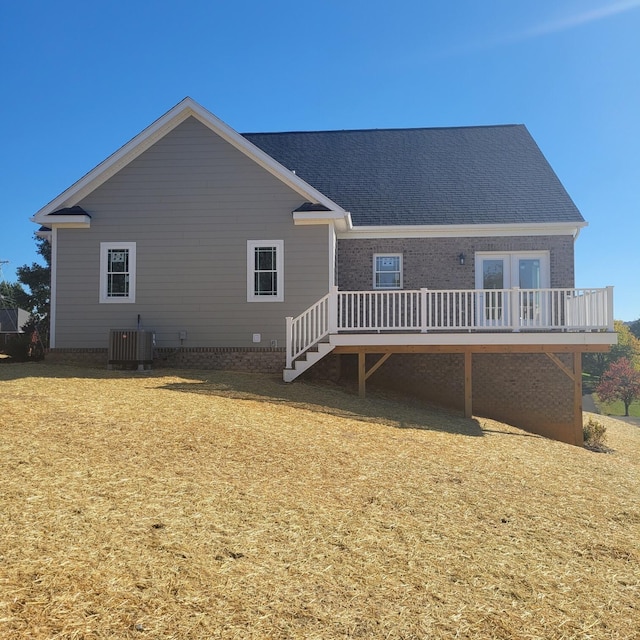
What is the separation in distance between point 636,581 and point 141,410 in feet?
22.1

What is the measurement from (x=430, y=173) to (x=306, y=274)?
6.63 m

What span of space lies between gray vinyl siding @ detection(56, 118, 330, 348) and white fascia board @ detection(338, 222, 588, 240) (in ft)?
7.20

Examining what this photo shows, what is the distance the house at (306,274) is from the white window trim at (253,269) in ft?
0.12

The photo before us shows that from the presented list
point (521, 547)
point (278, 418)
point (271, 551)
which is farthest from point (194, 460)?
point (521, 547)

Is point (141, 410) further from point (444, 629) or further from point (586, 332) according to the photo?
point (586, 332)

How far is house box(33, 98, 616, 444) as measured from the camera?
528 inches

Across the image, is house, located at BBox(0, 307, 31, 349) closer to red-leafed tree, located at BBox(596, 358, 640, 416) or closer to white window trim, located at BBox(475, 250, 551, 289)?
white window trim, located at BBox(475, 250, 551, 289)

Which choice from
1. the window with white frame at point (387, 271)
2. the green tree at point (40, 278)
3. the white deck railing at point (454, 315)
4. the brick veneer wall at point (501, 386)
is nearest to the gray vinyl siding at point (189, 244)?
the white deck railing at point (454, 315)

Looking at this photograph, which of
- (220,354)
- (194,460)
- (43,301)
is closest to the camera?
(194,460)

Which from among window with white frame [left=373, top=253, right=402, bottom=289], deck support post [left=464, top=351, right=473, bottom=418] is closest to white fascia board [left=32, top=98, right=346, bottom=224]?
window with white frame [left=373, top=253, right=402, bottom=289]

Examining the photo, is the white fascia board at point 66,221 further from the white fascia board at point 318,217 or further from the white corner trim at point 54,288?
the white fascia board at point 318,217

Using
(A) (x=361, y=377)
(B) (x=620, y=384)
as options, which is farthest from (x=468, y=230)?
(B) (x=620, y=384)

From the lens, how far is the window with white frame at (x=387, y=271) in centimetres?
1661

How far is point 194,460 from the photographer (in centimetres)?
659
